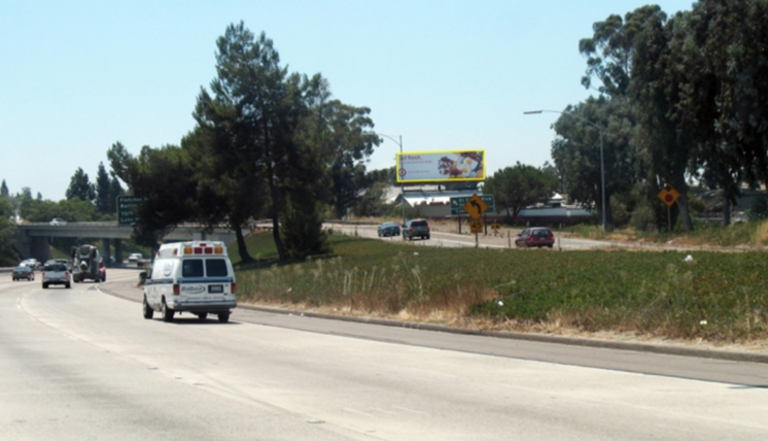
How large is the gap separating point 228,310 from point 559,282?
9.91 metres

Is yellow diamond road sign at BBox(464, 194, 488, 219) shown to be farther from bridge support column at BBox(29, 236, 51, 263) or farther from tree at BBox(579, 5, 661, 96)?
bridge support column at BBox(29, 236, 51, 263)

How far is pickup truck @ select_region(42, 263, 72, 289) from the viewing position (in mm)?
60781

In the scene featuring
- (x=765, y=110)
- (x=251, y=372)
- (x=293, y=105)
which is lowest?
(x=251, y=372)

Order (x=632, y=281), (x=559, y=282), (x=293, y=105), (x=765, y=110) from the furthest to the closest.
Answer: (x=293, y=105)
(x=765, y=110)
(x=559, y=282)
(x=632, y=281)

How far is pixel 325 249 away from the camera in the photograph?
6303 cm

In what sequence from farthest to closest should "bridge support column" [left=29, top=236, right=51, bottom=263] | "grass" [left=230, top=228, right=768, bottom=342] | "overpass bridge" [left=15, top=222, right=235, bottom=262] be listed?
"bridge support column" [left=29, top=236, right=51, bottom=263] → "overpass bridge" [left=15, top=222, right=235, bottom=262] → "grass" [left=230, top=228, right=768, bottom=342]

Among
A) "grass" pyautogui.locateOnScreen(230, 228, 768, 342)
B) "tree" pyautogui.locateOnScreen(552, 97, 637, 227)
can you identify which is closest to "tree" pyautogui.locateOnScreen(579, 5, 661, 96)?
"tree" pyautogui.locateOnScreen(552, 97, 637, 227)

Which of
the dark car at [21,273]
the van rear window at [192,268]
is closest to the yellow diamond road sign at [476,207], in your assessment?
the van rear window at [192,268]

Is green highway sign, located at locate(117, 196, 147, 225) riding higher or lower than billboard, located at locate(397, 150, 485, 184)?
lower

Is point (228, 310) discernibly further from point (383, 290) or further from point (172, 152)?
point (172, 152)

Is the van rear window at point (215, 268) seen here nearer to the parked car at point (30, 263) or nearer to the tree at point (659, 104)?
the tree at point (659, 104)

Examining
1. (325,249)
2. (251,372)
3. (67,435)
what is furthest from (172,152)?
(67,435)

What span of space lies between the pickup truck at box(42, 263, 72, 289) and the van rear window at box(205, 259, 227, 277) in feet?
130

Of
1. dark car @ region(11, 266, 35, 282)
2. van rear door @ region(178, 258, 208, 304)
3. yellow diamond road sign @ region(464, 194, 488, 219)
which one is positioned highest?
yellow diamond road sign @ region(464, 194, 488, 219)
